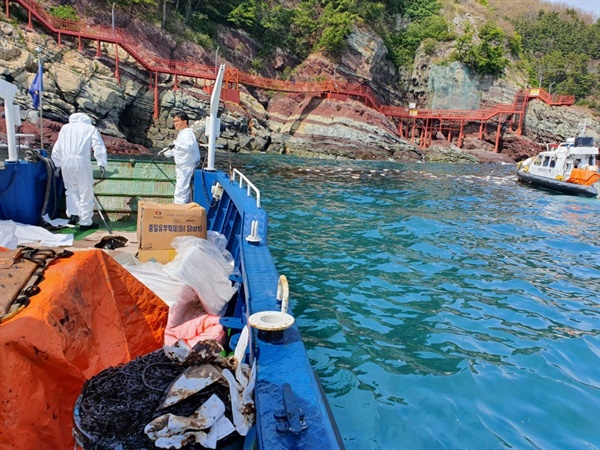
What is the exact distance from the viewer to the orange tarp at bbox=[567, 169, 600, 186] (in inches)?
762

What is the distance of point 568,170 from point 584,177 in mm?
1835

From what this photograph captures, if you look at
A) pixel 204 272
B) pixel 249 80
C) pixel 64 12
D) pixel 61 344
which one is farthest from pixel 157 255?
pixel 249 80

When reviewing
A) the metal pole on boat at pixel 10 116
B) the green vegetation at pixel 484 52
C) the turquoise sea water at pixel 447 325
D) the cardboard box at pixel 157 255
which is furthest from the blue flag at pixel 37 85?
the green vegetation at pixel 484 52

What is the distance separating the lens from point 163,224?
16.4ft

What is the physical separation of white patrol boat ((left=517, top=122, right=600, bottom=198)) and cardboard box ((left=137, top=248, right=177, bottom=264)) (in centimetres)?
1950

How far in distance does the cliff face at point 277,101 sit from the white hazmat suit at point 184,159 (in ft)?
53.7

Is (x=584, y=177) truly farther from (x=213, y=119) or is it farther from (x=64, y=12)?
(x=64, y=12)

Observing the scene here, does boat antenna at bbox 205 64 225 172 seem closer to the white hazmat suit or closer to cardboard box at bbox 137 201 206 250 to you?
the white hazmat suit

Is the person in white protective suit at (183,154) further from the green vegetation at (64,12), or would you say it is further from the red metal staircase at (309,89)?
the green vegetation at (64,12)

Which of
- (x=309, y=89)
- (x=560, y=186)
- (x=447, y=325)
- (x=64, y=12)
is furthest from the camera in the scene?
(x=309, y=89)

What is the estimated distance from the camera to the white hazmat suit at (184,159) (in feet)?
23.0

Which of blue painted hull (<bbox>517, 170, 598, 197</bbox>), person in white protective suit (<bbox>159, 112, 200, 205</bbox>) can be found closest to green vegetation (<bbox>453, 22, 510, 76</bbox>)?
blue painted hull (<bbox>517, 170, 598, 197</bbox>)

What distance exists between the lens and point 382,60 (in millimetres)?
47344

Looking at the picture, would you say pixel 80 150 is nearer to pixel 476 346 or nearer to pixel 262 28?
pixel 476 346
